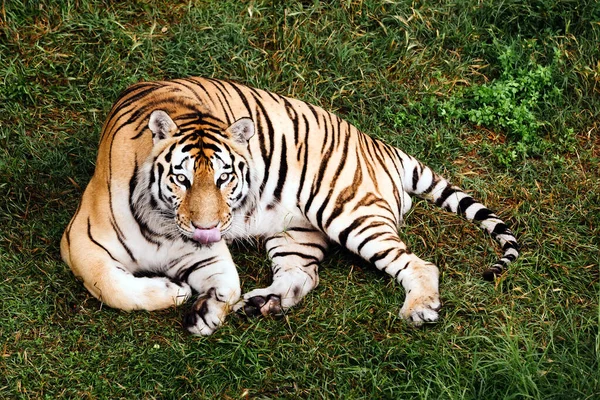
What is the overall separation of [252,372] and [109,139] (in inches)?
58.8

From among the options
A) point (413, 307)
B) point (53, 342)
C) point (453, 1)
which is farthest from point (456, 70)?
point (53, 342)

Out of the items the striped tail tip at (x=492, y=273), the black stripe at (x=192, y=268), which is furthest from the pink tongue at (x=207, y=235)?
the striped tail tip at (x=492, y=273)

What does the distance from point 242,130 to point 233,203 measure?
0.38 metres

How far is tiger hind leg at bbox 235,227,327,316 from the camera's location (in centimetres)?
478

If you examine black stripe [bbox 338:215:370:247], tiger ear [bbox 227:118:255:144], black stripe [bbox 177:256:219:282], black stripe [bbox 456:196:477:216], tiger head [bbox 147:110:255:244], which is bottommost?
black stripe [bbox 177:256:219:282]

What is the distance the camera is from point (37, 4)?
625 centimetres

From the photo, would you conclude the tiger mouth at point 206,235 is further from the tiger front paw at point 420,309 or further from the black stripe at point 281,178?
the tiger front paw at point 420,309

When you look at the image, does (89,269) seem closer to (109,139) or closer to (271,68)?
(109,139)

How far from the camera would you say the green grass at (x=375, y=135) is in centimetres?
433

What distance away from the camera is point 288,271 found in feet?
16.4

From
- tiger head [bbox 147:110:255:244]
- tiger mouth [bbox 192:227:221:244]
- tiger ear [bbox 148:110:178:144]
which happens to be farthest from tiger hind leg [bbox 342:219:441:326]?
tiger ear [bbox 148:110:178:144]

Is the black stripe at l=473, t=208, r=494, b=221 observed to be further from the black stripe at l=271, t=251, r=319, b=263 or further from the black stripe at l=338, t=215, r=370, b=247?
the black stripe at l=271, t=251, r=319, b=263

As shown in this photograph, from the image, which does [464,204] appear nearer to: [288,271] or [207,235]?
[288,271]

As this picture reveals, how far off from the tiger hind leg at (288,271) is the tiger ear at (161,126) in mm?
928
